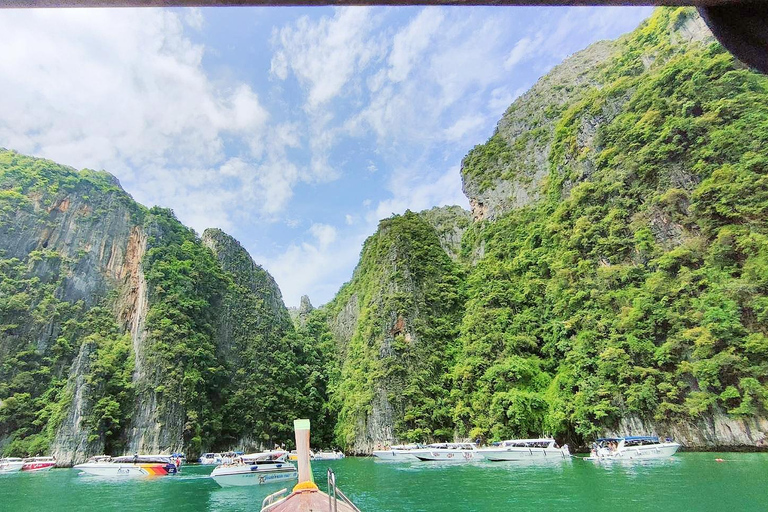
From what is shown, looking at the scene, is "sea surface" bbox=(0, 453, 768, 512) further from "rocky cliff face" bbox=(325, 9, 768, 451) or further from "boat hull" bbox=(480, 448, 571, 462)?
"rocky cliff face" bbox=(325, 9, 768, 451)

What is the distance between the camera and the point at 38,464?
38.9m

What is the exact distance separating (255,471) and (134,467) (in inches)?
531

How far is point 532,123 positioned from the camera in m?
62.1

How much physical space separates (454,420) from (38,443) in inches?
1734

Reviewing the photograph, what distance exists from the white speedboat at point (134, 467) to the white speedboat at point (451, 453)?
818 inches

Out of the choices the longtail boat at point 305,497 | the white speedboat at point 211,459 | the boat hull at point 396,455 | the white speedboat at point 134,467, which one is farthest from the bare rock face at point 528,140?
the white speedboat at point 134,467

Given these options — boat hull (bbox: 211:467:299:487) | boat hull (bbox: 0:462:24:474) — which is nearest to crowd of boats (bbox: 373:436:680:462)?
boat hull (bbox: 211:467:299:487)

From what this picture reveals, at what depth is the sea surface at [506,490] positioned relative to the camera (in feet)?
46.2

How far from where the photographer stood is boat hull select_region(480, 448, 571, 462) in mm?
30719

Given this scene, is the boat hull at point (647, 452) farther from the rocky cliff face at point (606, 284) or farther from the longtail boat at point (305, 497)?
the longtail boat at point (305, 497)

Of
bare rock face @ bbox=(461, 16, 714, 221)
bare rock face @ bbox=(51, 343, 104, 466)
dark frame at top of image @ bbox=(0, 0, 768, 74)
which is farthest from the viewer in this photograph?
bare rock face @ bbox=(461, 16, 714, 221)

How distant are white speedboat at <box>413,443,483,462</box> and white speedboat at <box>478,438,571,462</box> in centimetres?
97

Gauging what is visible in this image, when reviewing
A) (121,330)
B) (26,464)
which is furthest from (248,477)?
(121,330)

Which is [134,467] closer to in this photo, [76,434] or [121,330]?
[76,434]
